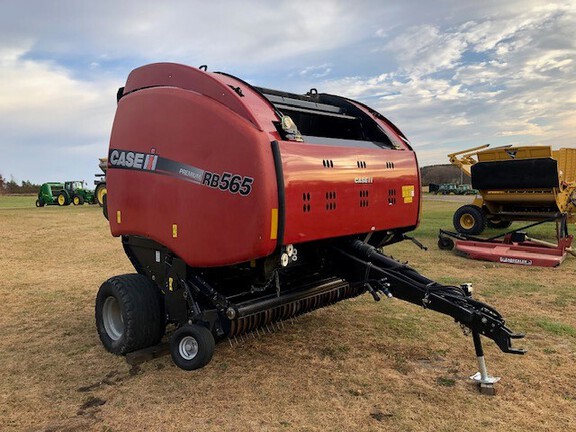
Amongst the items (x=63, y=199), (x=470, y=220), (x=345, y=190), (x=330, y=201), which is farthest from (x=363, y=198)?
(x=63, y=199)

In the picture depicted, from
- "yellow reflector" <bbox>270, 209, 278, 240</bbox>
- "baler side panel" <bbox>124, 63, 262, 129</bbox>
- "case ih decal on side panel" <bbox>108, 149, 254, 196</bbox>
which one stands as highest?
"baler side panel" <bbox>124, 63, 262, 129</bbox>

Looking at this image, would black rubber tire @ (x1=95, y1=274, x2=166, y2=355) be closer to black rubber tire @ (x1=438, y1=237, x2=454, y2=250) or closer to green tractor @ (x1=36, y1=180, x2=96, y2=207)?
black rubber tire @ (x1=438, y1=237, x2=454, y2=250)

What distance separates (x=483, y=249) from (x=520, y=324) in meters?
3.96

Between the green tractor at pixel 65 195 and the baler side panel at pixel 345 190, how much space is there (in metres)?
25.2

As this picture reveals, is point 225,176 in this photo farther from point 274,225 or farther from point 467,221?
point 467,221

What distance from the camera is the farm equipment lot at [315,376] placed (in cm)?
304

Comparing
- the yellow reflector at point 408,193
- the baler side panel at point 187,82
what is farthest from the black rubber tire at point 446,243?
the baler side panel at point 187,82

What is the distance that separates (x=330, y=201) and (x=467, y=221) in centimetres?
906

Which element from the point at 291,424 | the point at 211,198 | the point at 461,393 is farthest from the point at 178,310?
the point at 461,393

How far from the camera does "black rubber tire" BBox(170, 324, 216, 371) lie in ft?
10.9

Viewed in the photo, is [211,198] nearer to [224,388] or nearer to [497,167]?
[224,388]

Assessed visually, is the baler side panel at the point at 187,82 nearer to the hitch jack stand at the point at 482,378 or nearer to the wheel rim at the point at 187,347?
the wheel rim at the point at 187,347

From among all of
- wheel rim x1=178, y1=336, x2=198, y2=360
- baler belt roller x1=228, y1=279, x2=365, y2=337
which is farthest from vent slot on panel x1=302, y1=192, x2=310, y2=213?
wheel rim x1=178, y1=336, x2=198, y2=360

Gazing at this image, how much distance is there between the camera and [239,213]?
10.7 feet
